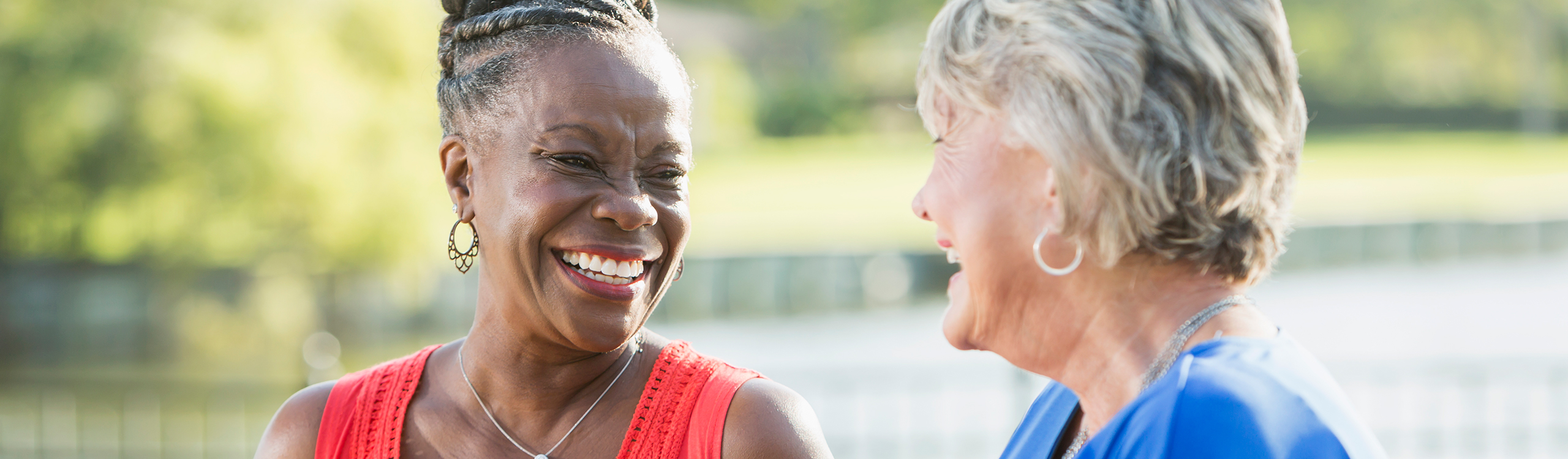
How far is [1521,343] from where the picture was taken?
1540 cm

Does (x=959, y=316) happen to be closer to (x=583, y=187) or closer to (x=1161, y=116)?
(x=1161, y=116)

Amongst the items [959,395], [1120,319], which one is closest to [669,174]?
[1120,319]

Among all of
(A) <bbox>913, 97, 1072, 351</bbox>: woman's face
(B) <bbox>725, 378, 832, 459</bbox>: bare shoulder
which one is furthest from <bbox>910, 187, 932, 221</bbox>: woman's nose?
(B) <bbox>725, 378, 832, 459</bbox>: bare shoulder

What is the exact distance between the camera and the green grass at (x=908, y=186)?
2819cm

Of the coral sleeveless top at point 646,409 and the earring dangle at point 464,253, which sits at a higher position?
the earring dangle at point 464,253

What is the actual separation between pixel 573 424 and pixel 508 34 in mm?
661

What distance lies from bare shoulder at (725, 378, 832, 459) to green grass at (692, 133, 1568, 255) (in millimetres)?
13305

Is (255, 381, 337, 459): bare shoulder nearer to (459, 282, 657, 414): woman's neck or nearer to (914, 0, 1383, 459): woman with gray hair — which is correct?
(459, 282, 657, 414): woman's neck

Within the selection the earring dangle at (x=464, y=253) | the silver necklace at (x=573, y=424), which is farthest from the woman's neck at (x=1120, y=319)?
the earring dangle at (x=464, y=253)

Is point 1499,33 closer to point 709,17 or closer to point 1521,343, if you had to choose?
point 709,17

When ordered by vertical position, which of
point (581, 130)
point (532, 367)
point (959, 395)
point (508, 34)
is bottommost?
point (959, 395)

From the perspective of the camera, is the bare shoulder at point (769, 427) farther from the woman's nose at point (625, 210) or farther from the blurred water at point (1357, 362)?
the blurred water at point (1357, 362)

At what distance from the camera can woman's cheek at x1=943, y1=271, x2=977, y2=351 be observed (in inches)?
69.5

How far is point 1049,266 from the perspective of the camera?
164 centimetres
